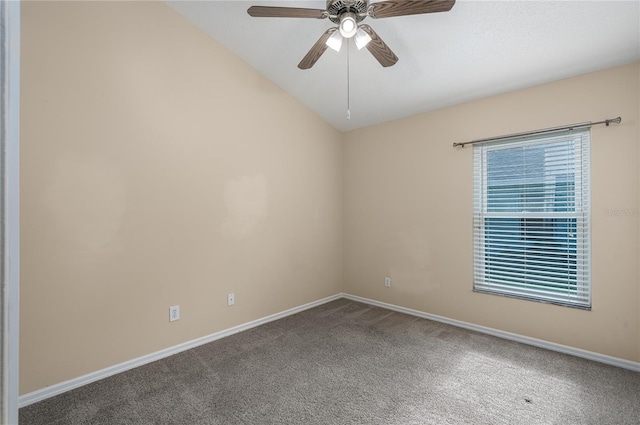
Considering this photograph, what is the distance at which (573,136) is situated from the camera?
255 centimetres

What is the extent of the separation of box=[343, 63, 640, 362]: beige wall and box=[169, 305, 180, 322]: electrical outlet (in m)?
2.30

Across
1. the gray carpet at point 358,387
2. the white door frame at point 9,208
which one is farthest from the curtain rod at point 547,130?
the white door frame at point 9,208

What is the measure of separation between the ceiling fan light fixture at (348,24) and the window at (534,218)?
6.36 ft

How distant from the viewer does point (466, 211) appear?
10.2 ft

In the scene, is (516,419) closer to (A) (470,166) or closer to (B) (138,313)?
(A) (470,166)

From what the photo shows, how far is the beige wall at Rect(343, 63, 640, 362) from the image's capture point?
7.63ft

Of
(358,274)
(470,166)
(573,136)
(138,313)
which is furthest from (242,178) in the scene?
(573,136)

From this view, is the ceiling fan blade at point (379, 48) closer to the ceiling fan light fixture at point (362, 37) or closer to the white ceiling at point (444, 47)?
the ceiling fan light fixture at point (362, 37)

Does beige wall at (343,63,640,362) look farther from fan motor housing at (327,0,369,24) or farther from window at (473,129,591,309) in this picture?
fan motor housing at (327,0,369,24)

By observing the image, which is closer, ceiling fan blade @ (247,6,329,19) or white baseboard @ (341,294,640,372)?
ceiling fan blade @ (247,6,329,19)

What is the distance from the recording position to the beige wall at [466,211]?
233 cm

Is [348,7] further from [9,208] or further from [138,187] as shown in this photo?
[138,187]

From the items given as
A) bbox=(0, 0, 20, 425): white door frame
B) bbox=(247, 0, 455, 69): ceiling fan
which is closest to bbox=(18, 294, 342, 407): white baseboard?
bbox=(0, 0, 20, 425): white door frame

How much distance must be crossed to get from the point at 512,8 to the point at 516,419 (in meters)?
2.63
